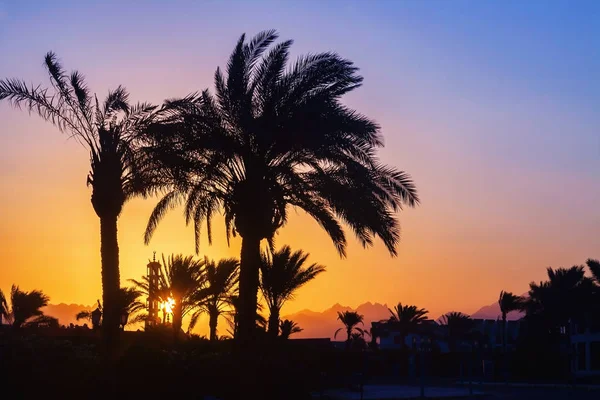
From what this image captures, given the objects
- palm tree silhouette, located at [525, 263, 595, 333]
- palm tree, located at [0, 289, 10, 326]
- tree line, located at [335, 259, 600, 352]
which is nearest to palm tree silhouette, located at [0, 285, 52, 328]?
palm tree, located at [0, 289, 10, 326]

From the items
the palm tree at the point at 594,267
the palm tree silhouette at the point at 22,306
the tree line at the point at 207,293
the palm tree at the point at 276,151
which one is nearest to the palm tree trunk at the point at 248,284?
the palm tree at the point at 276,151

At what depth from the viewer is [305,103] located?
22.5m

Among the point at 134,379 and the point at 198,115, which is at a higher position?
the point at 198,115

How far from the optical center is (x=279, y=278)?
36469 millimetres

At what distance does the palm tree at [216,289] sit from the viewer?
43.8 m

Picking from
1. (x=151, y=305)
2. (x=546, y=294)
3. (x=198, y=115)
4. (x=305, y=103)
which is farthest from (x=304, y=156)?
(x=546, y=294)

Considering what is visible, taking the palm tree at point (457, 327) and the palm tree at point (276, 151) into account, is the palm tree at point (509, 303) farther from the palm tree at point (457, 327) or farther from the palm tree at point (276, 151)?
the palm tree at point (276, 151)

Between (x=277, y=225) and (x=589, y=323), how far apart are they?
1843 inches

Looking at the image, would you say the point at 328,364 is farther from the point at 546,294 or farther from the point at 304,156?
the point at 546,294

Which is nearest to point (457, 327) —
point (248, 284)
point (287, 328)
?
point (287, 328)

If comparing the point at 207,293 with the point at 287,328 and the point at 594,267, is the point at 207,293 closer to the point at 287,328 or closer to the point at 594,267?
the point at 287,328

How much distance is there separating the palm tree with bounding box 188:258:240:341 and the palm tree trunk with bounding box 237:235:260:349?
2031 centimetres

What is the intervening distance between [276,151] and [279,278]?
14.2 m

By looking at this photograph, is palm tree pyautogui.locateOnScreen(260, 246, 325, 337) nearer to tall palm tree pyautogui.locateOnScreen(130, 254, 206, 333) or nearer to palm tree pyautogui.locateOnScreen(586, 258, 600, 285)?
tall palm tree pyautogui.locateOnScreen(130, 254, 206, 333)
